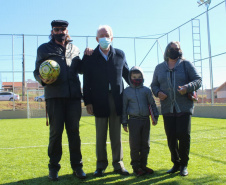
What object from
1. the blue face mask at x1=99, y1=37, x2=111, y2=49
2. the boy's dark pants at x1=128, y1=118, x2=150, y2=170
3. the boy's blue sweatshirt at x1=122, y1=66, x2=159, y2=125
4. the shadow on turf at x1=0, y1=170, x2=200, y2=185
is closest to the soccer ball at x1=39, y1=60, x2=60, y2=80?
the blue face mask at x1=99, y1=37, x2=111, y2=49

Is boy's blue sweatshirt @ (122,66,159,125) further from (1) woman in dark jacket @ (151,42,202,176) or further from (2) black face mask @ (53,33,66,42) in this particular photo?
(2) black face mask @ (53,33,66,42)

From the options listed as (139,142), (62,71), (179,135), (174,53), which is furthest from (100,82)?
(179,135)

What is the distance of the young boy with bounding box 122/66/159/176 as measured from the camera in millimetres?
3494

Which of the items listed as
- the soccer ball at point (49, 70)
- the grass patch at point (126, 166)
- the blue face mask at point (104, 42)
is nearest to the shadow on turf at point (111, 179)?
the grass patch at point (126, 166)

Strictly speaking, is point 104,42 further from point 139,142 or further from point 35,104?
point 35,104

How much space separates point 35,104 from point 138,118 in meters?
19.5

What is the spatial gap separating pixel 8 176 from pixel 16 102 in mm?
18288

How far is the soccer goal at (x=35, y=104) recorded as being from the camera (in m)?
19.6

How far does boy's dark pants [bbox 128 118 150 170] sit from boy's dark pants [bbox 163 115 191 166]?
0.31 metres

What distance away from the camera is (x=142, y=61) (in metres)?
20.2

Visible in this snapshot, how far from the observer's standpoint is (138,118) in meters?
3.54

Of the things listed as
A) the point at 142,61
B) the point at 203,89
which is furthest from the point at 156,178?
the point at 142,61

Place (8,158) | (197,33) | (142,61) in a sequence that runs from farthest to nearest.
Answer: (142,61), (197,33), (8,158)

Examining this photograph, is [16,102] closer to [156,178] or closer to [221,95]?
[156,178]
